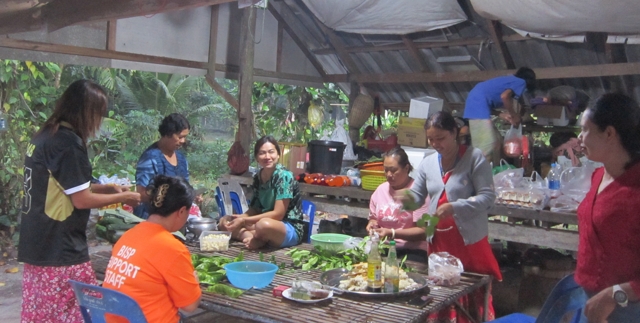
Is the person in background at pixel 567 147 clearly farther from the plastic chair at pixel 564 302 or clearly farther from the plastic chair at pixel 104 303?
the plastic chair at pixel 104 303

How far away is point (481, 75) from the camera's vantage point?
23.4 ft

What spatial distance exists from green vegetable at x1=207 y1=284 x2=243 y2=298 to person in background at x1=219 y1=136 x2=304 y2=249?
1038 mm

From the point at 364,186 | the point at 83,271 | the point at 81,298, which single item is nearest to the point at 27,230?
the point at 83,271

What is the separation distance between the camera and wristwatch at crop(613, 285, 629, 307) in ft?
6.78

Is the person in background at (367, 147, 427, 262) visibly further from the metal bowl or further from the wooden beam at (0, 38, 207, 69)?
the wooden beam at (0, 38, 207, 69)

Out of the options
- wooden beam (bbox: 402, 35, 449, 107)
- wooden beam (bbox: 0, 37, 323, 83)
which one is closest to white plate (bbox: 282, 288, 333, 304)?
wooden beam (bbox: 0, 37, 323, 83)

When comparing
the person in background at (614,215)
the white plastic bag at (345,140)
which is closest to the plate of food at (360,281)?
the person in background at (614,215)

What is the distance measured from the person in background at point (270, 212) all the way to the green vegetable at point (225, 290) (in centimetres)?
104

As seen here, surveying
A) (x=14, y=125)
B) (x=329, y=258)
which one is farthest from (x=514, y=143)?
(x=14, y=125)

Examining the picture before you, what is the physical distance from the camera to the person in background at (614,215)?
2100 millimetres

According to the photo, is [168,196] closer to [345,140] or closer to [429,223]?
[429,223]

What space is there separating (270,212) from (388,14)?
131 inches

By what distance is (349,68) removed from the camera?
27.9ft

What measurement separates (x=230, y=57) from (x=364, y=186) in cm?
293
